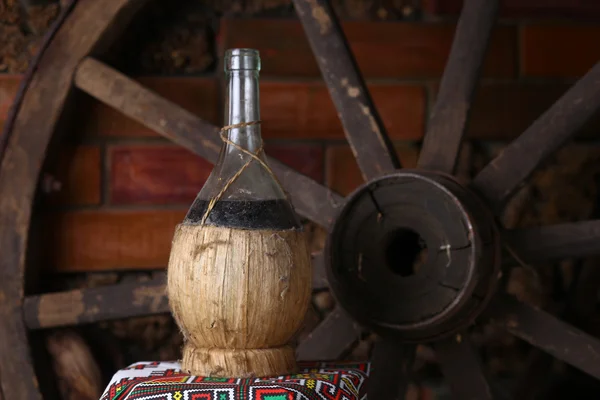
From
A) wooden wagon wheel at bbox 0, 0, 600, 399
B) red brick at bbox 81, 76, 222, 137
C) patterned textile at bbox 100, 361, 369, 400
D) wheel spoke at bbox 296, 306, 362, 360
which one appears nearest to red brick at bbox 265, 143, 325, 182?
red brick at bbox 81, 76, 222, 137

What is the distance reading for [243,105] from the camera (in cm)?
97

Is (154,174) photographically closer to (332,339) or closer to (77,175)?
(77,175)

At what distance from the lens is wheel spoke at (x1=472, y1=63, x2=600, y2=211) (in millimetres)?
1167

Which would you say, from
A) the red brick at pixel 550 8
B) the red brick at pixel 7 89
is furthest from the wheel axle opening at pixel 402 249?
the red brick at pixel 7 89

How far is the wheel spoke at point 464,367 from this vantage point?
3.93 ft

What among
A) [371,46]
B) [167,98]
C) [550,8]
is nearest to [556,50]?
[550,8]

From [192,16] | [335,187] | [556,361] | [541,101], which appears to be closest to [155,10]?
[192,16]

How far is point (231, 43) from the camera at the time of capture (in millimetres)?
1503

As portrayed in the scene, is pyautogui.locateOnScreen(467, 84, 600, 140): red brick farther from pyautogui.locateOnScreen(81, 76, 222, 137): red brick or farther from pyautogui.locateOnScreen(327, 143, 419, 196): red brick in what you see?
pyautogui.locateOnScreen(81, 76, 222, 137): red brick

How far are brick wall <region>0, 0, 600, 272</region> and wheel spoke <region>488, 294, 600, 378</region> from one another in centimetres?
42

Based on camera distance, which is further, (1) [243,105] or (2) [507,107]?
(2) [507,107]

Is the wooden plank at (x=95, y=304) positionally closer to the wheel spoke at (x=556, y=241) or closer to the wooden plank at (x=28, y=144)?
the wooden plank at (x=28, y=144)

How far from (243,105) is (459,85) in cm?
38

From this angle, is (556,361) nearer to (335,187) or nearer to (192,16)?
(335,187)
